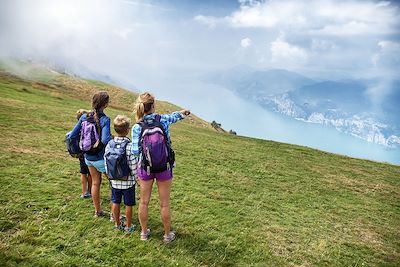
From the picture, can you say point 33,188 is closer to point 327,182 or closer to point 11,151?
point 11,151

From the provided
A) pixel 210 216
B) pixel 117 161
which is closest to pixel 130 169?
pixel 117 161

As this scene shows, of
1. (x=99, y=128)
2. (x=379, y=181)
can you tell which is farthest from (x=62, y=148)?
(x=379, y=181)

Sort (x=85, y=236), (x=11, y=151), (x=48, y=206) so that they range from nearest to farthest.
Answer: (x=85, y=236) < (x=48, y=206) < (x=11, y=151)

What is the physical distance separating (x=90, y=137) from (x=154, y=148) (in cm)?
239

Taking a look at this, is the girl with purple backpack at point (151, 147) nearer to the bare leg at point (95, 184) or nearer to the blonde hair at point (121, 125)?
the blonde hair at point (121, 125)

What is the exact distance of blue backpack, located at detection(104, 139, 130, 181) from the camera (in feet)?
27.1

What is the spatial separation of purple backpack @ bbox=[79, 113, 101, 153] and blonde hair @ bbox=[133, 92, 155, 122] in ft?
5.69

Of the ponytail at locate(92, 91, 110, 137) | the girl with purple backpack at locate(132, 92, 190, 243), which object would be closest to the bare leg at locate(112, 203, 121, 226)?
the girl with purple backpack at locate(132, 92, 190, 243)

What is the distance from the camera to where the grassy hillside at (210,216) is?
802 centimetres

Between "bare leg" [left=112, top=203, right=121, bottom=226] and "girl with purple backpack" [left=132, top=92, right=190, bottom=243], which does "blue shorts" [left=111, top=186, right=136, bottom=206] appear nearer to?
"bare leg" [left=112, top=203, right=121, bottom=226]

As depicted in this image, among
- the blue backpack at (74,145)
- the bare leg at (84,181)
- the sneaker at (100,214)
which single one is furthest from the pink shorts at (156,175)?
the bare leg at (84,181)

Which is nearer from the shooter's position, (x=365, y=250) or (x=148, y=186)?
(x=148, y=186)

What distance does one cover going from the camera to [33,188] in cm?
1123

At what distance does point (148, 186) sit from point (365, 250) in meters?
7.50
